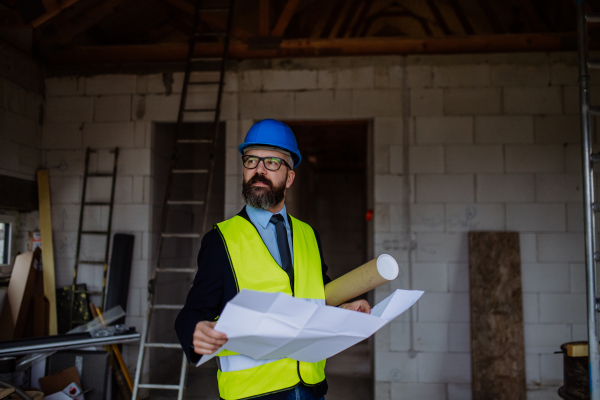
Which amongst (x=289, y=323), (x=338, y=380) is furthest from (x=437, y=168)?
(x=289, y=323)

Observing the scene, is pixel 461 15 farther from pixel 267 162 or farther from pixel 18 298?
pixel 18 298

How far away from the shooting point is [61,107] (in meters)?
4.01

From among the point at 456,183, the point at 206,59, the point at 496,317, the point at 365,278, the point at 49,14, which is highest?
the point at 206,59

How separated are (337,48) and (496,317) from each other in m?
2.57

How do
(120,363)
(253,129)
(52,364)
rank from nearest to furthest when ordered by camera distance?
1. (253,129)
2. (52,364)
3. (120,363)

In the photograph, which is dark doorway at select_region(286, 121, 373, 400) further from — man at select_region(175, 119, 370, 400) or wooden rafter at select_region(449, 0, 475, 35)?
man at select_region(175, 119, 370, 400)

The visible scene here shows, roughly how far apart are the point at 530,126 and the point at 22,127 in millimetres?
4269

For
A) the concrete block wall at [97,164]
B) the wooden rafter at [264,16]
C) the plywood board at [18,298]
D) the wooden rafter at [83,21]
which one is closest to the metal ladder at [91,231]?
the concrete block wall at [97,164]

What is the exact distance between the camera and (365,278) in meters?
1.17

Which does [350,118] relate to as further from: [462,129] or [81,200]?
[81,200]

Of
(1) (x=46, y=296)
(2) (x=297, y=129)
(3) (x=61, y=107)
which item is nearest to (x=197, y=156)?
(2) (x=297, y=129)

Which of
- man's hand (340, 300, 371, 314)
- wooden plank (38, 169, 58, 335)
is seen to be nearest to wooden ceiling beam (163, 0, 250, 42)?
wooden plank (38, 169, 58, 335)

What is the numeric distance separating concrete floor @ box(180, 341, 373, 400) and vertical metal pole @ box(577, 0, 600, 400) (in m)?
2.35

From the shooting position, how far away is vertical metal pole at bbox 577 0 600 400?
1877 mm
